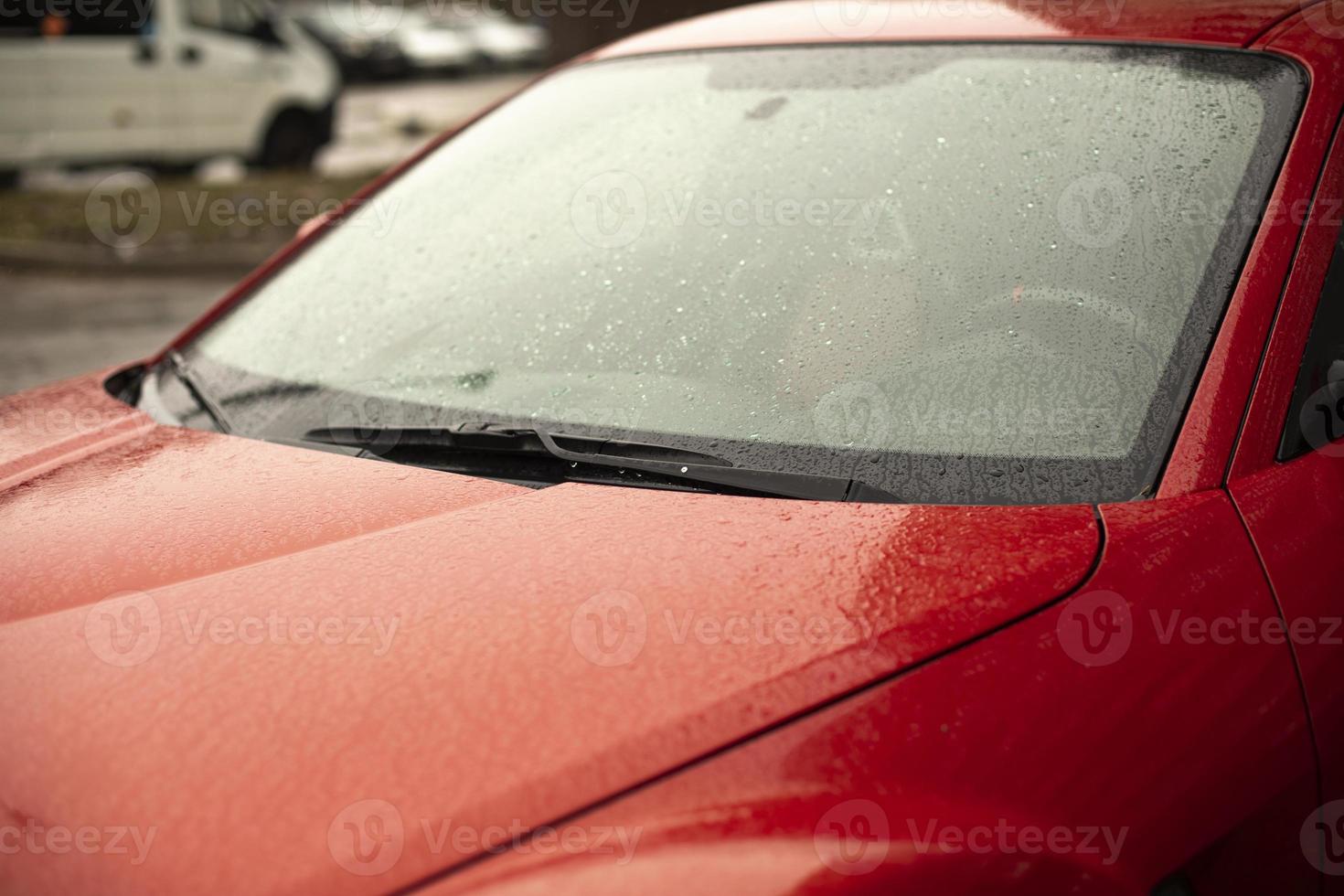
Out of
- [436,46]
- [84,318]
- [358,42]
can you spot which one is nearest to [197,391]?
[84,318]

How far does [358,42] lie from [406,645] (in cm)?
2953

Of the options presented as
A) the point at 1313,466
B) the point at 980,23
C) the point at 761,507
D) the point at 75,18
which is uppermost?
the point at 75,18

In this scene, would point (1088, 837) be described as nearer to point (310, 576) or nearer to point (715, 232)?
point (310, 576)

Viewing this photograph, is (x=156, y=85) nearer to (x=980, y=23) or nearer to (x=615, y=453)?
(x=980, y=23)

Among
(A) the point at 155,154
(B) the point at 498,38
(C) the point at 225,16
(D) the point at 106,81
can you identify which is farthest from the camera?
(B) the point at 498,38

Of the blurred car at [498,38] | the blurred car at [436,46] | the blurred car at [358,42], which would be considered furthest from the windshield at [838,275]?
the blurred car at [498,38]

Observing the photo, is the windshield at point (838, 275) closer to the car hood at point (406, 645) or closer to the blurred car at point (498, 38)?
the car hood at point (406, 645)

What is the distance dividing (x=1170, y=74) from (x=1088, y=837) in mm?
1220

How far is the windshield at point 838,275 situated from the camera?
1.65 m

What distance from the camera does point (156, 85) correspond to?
12742 mm

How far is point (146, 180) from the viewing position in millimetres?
12484

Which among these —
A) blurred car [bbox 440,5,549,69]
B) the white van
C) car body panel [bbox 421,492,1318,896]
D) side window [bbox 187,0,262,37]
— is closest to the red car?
car body panel [bbox 421,492,1318,896]

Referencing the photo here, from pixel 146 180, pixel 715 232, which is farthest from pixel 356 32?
pixel 715 232

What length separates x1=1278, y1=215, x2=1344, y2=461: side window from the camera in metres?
1.64
